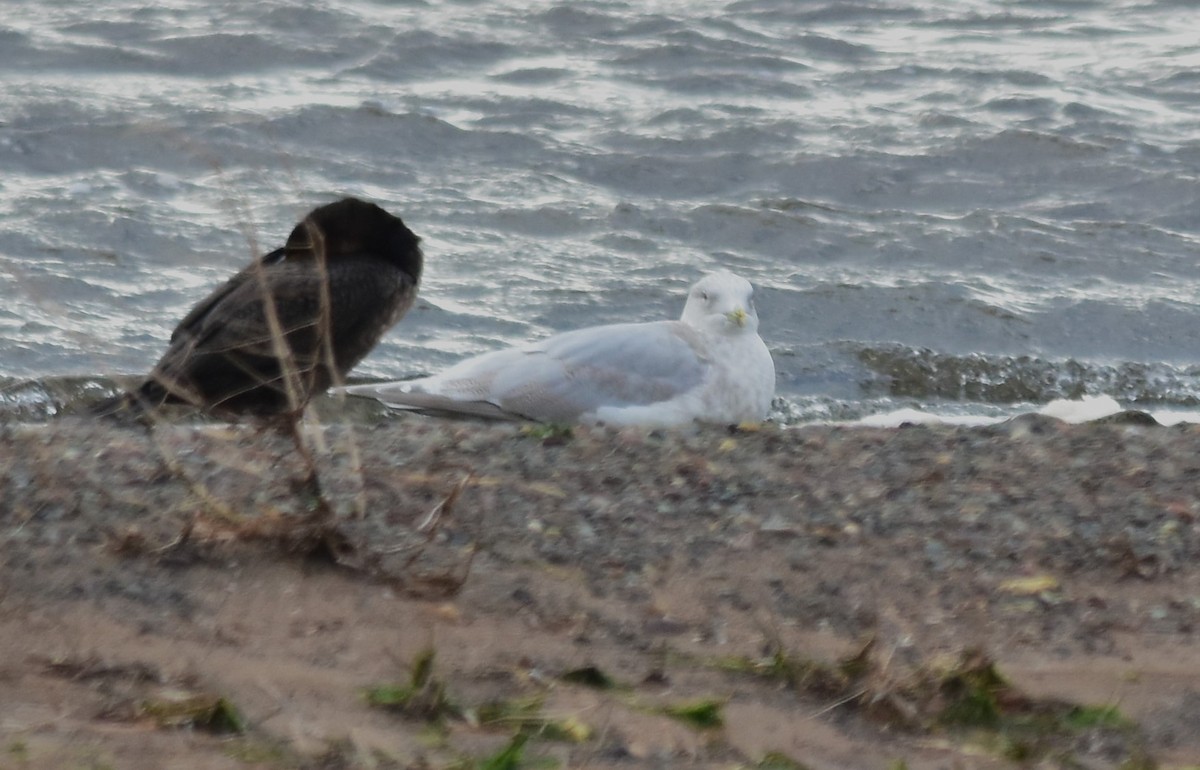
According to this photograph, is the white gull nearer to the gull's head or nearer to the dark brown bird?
the gull's head

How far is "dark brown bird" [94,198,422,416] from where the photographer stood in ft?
18.7

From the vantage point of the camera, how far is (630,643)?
3172 millimetres

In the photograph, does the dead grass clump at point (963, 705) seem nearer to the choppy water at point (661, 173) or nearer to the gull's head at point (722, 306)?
the gull's head at point (722, 306)

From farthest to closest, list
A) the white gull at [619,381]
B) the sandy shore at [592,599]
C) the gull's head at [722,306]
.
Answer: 1. the gull's head at [722,306]
2. the white gull at [619,381]
3. the sandy shore at [592,599]

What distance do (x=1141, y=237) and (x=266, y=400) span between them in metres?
6.11

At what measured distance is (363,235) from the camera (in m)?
6.20

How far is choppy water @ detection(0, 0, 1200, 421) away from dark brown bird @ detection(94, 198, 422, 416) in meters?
0.42

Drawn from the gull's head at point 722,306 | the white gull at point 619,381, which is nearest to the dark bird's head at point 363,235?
the white gull at point 619,381

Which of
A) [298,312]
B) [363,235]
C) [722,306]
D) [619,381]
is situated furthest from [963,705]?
[363,235]

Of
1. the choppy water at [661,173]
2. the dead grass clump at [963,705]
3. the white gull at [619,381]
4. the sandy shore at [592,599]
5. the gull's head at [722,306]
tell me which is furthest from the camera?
the choppy water at [661,173]

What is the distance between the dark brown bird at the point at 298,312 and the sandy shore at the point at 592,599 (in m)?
1.14

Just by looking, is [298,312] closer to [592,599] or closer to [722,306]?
[722,306]

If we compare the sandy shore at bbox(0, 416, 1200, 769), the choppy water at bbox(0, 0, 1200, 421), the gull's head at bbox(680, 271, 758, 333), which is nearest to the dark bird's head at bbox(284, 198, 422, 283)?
the choppy water at bbox(0, 0, 1200, 421)

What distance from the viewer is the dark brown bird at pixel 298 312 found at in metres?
5.69
